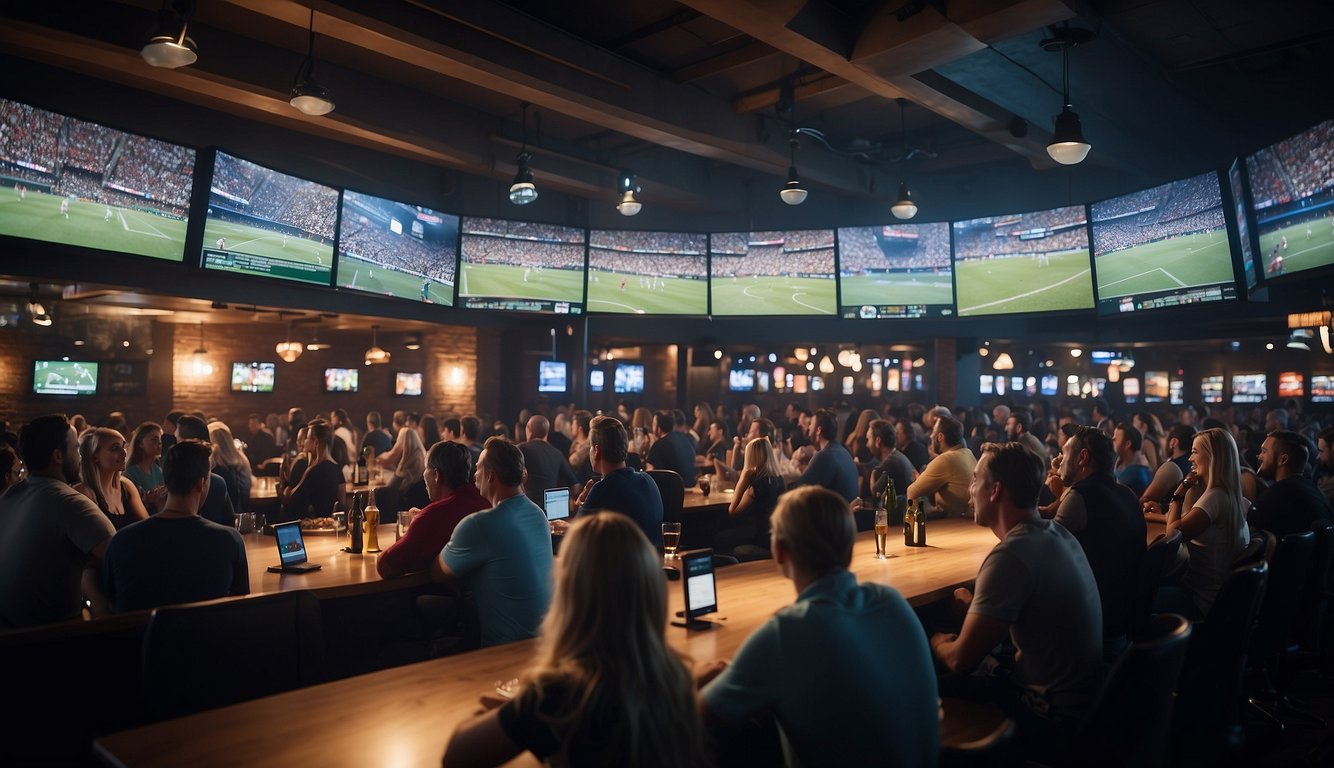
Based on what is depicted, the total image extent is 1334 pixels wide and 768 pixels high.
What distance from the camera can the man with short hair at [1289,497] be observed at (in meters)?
4.44

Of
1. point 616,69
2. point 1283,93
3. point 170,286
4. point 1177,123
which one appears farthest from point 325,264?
point 1283,93

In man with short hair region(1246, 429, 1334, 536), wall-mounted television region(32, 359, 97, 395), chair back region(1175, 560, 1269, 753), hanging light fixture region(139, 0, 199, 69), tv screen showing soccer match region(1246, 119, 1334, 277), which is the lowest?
chair back region(1175, 560, 1269, 753)

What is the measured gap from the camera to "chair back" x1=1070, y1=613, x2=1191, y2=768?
191cm

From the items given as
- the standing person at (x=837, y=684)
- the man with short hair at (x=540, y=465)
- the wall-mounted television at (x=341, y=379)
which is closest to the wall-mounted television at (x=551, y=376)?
the wall-mounted television at (x=341, y=379)

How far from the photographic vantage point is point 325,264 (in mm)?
8797

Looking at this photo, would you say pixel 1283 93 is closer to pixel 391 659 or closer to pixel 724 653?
pixel 724 653

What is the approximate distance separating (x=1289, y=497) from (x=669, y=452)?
4.76 m

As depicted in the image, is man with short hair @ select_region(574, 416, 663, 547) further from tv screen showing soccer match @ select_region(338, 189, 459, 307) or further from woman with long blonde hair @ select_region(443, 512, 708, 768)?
tv screen showing soccer match @ select_region(338, 189, 459, 307)

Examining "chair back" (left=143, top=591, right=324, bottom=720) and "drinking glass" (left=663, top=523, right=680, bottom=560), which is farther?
"drinking glass" (left=663, top=523, right=680, bottom=560)

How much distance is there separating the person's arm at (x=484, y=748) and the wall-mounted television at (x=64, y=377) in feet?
43.5

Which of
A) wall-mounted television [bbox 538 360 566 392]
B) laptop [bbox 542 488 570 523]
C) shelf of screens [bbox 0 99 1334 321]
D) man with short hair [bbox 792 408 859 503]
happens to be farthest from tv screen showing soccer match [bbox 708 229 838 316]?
laptop [bbox 542 488 570 523]

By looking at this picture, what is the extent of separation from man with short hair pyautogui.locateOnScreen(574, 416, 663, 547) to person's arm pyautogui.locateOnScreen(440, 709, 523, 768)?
9.13ft

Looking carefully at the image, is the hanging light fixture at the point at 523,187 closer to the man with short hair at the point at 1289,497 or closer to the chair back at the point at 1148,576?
the chair back at the point at 1148,576

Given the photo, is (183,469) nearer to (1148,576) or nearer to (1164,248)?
(1148,576)
